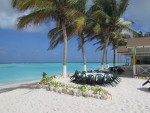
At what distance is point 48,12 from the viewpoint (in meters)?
15.7

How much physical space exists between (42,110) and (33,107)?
560mm

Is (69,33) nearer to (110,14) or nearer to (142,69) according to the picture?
(110,14)

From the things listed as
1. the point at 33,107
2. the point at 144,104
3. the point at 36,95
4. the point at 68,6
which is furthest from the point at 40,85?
the point at 68,6

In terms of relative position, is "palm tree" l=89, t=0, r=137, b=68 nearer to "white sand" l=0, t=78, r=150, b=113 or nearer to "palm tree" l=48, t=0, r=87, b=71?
"palm tree" l=48, t=0, r=87, b=71

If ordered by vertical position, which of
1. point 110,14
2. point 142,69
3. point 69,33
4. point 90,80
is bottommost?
point 90,80

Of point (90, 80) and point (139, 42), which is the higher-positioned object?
point (139, 42)

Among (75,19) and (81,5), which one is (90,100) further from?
(81,5)

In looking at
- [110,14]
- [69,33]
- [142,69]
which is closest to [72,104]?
[69,33]

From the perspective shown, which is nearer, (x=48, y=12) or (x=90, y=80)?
(x=90, y=80)

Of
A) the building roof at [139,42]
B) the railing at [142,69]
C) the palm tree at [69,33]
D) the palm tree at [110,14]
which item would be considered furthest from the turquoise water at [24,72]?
the building roof at [139,42]

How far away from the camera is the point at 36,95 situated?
1073cm

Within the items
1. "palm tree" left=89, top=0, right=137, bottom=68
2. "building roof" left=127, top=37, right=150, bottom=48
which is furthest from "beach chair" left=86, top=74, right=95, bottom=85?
"palm tree" left=89, top=0, right=137, bottom=68

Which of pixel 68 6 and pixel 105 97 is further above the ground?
pixel 68 6

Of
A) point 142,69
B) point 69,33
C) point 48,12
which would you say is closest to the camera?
point 48,12
